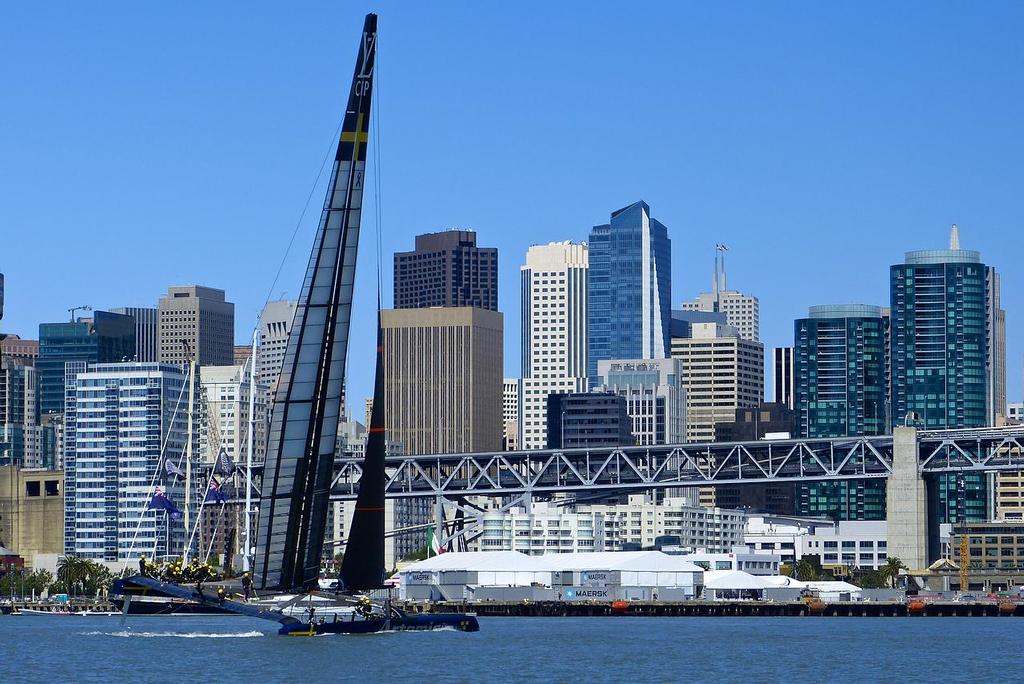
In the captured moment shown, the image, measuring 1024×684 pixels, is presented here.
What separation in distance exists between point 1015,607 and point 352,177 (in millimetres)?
98140

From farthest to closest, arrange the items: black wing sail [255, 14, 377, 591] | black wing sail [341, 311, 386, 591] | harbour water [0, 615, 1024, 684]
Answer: black wing sail [341, 311, 386, 591] → black wing sail [255, 14, 377, 591] → harbour water [0, 615, 1024, 684]

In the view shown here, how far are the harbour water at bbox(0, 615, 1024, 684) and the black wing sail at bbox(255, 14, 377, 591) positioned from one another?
4.33 meters

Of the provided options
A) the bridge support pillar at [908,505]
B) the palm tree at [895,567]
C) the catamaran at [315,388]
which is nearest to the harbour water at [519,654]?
the catamaran at [315,388]

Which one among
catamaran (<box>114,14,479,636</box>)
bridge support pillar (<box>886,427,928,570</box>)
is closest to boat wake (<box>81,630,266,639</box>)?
catamaran (<box>114,14,479,636</box>)

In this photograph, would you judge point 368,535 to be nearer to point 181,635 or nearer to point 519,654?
point 519,654

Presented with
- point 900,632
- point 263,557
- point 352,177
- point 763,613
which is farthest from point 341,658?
point 763,613

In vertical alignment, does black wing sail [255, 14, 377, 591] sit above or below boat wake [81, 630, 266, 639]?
above

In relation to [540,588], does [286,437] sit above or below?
above

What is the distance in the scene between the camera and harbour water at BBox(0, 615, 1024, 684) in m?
78.4

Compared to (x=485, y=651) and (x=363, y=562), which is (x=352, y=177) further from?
(x=485, y=651)

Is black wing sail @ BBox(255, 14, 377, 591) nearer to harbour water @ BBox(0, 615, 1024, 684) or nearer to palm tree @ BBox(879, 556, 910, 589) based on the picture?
harbour water @ BBox(0, 615, 1024, 684)

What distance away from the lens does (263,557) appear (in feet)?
280

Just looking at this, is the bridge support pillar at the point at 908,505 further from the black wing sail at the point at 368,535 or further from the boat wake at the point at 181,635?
the black wing sail at the point at 368,535

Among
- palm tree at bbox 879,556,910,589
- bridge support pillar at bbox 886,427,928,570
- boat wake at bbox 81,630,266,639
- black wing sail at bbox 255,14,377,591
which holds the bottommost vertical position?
palm tree at bbox 879,556,910,589
